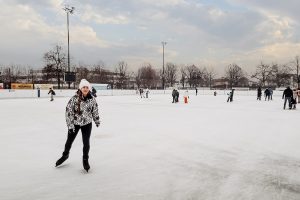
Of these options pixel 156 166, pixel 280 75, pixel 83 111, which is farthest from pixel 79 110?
pixel 280 75

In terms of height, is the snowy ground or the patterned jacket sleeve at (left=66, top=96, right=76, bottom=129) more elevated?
the patterned jacket sleeve at (left=66, top=96, right=76, bottom=129)

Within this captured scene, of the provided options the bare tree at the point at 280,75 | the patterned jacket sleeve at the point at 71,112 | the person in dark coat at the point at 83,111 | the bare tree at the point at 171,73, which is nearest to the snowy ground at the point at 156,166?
the person in dark coat at the point at 83,111

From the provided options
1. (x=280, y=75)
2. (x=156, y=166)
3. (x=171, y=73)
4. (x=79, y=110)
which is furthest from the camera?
(x=171, y=73)

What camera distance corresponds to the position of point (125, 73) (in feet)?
298

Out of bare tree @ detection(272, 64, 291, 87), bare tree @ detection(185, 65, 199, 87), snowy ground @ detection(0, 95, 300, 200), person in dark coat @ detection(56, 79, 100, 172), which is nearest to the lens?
snowy ground @ detection(0, 95, 300, 200)

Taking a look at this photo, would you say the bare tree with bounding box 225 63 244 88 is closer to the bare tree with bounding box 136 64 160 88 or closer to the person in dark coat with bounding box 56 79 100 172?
the bare tree with bounding box 136 64 160 88

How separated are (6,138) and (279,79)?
3150 inches

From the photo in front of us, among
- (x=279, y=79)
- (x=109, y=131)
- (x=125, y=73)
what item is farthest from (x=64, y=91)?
(x=279, y=79)

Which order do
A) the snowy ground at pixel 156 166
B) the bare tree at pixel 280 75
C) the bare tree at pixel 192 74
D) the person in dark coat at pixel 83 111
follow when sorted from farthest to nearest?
the bare tree at pixel 192 74 < the bare tree at pixel 280 75 < the person in dark coat at pixel 83 111 < the snowy ground at pixel 156 166

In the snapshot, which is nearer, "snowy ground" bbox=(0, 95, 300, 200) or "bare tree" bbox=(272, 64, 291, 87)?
"snowy ground" bbox=(0, 95, 300, 200)

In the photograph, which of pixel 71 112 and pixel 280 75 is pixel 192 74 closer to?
pixel 280 75

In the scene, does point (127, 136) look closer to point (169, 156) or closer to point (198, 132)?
point (198, 132)

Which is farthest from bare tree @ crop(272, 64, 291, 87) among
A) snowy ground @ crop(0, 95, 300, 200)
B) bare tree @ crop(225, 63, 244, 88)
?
snowy ground @ crop(0, 95, 300, 200)

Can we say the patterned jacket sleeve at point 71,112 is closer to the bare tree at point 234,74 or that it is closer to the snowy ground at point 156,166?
the snowy ground at point 156,166
